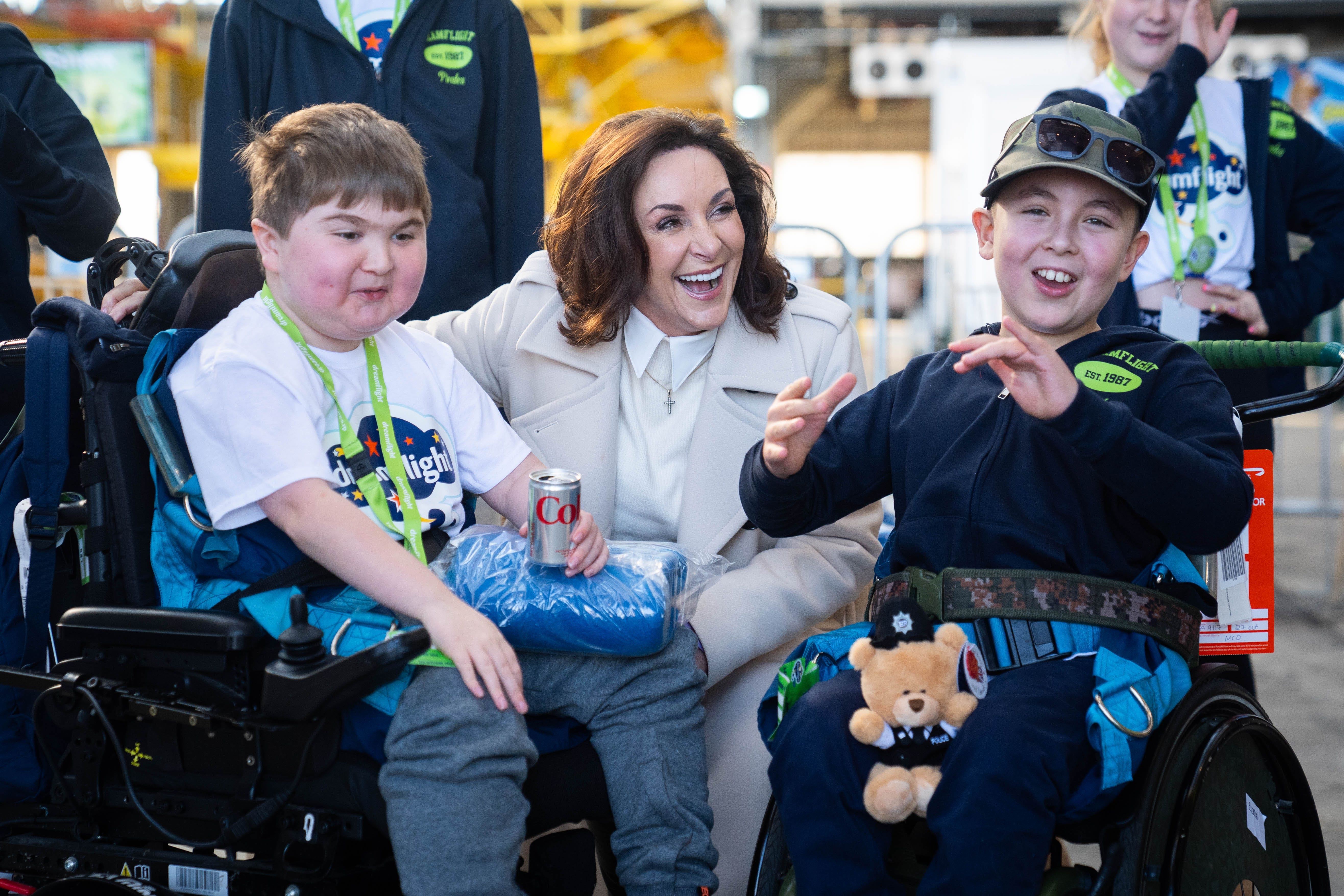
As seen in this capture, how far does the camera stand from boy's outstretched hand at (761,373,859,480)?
1.79 metres

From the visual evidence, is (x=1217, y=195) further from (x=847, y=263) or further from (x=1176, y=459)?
(x=847, y=263)

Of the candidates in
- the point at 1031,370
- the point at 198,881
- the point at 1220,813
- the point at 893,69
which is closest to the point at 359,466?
the point at 198,881

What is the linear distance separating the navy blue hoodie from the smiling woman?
33cm

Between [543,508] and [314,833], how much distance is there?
0.57 m

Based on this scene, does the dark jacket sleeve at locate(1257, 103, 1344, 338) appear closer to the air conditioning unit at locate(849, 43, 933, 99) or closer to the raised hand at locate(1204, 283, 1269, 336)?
the raised hand at locate(1204, 283, 1269, 336)

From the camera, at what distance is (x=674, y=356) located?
8.21 ft

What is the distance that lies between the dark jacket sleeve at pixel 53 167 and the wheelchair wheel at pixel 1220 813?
245cm

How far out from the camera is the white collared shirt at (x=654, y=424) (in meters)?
2.43

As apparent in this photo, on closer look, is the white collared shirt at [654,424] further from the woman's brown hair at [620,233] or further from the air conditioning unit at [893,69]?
the air conditioning unit at [893,69]

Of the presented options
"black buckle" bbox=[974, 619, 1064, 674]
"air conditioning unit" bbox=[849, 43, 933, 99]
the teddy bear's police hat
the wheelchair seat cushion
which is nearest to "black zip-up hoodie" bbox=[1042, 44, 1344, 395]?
"black buckle" bbox=[974, 619, 1064, 674]

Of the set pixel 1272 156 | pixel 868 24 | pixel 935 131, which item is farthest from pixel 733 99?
pixel 1272 156

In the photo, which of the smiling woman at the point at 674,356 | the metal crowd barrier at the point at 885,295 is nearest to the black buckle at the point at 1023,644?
the smiling woman at the point at 674,356

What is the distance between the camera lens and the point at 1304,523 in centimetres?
747

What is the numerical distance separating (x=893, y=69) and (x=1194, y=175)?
9.02m
